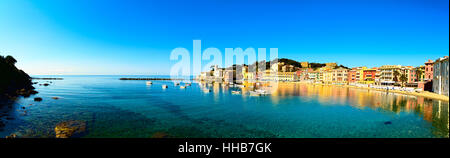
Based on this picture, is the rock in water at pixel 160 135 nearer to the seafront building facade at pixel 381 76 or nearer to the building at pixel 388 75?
the seafront building facade at pixel 381 76

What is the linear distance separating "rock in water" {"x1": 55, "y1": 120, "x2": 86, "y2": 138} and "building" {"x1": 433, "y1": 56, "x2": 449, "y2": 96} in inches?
2071

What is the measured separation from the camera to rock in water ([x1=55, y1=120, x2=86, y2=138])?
1269cm

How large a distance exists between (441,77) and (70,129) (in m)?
56.4

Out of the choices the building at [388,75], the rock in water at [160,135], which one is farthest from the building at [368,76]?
the rock in water at [160,135]

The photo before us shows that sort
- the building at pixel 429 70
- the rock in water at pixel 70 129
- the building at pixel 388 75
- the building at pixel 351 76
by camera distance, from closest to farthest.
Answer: the rock in water at pixel 70 129
the building at pixel 429 70
the building at pixel 388 75
the building at pixel 351 76

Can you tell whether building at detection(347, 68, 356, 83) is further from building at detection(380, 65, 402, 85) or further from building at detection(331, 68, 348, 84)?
building at detection(380, 65, 402, 85)

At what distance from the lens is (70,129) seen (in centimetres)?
1391

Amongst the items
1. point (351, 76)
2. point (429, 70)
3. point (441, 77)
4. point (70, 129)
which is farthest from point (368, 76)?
point (70, 129)

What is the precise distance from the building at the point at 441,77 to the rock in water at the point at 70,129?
52.6m

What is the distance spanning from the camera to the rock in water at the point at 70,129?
12.7m

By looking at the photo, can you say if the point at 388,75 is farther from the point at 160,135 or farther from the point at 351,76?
the point at 160,135

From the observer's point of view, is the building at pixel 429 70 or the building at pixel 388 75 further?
the building at pixel 388 75

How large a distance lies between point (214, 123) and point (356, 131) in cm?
1195
